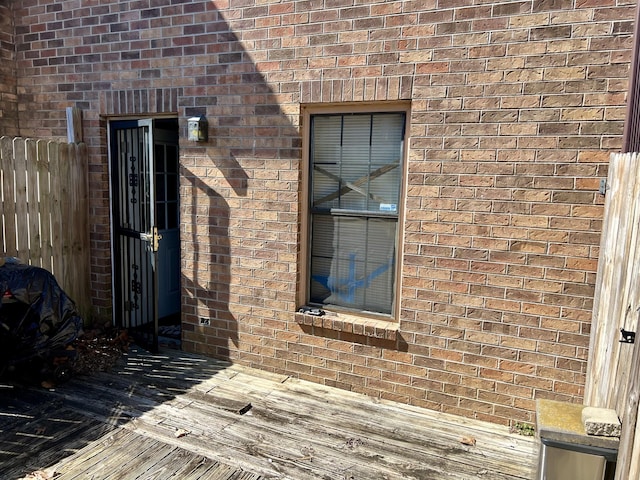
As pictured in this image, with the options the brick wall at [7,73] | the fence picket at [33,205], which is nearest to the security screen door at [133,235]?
the fence picket at [33,205]

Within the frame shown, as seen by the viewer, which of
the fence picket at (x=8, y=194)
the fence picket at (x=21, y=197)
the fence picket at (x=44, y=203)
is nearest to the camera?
the fence picket at (x=8, y=194)

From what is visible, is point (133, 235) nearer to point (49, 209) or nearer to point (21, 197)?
point (49, 209)

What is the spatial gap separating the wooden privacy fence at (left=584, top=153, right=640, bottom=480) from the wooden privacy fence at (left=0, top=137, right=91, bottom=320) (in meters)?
4.81

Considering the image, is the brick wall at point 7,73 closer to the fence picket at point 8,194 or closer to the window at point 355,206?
the fence picket at point 8,194

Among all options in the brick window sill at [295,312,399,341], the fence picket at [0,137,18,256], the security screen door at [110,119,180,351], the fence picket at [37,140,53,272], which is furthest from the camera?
the security screen door at [110,119,180,351]

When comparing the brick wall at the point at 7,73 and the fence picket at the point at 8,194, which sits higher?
the brick wall at the point at 7,73

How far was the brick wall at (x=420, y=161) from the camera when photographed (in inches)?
128

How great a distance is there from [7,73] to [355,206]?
14.1 feet

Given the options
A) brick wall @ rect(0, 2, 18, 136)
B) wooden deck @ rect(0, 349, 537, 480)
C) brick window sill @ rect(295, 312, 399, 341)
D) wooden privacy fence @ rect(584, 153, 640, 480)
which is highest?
brick wall @ rect(0, 2, 18, 136)

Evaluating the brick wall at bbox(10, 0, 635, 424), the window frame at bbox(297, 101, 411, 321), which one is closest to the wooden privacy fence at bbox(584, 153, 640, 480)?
the brick wall at bbox(10, 0, 635, 424)

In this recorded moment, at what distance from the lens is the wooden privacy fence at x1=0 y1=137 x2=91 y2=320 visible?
4418mm

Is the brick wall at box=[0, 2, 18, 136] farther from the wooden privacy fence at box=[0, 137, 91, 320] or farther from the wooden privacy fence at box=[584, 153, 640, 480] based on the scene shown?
the wooden privacy fence at box=[584, 153, 640, 480]

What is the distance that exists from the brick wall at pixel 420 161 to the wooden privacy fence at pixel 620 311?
13.6 inches

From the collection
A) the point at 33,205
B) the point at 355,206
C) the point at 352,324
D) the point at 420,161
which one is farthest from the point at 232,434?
the point at 33,205
